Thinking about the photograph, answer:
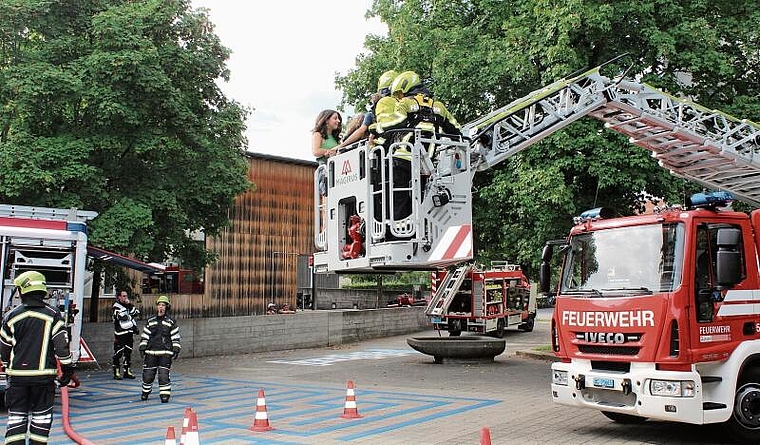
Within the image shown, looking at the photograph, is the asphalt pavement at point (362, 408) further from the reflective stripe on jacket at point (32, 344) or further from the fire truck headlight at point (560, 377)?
the reflective stripe on jacket at point (32, 344)

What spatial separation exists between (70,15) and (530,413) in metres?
13.0

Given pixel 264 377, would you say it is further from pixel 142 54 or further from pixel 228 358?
pixel 142 54

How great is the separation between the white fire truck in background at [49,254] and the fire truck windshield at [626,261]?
8170mm

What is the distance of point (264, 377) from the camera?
16.5m

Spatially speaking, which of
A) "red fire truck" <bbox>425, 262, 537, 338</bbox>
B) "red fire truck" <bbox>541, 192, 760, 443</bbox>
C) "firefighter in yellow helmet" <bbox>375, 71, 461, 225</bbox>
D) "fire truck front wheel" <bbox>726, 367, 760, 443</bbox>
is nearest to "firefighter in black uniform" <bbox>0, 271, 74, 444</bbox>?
"firefighter in yellow helmet" <bbox>375, 71, 461, 225</bbox>

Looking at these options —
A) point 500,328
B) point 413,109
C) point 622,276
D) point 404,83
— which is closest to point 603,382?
point 622,276

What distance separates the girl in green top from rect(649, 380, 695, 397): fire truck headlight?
5.05 meters

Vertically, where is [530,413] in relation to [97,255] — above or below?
below

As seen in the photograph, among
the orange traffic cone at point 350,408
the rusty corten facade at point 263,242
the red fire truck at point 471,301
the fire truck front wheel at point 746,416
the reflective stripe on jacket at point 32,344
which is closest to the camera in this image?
the reflective stripe on jacket at point 32,344

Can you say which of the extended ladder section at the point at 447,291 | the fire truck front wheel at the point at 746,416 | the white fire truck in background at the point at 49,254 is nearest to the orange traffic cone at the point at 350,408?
the fire truck front wheel at the point at 746,416

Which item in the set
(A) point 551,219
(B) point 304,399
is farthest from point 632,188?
(B) point 304,399

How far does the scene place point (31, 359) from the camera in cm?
752

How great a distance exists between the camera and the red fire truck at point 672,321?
325 inches

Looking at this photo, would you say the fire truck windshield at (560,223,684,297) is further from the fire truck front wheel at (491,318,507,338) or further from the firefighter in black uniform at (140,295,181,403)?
the fire truck front wheel at (491,318,507,338)
